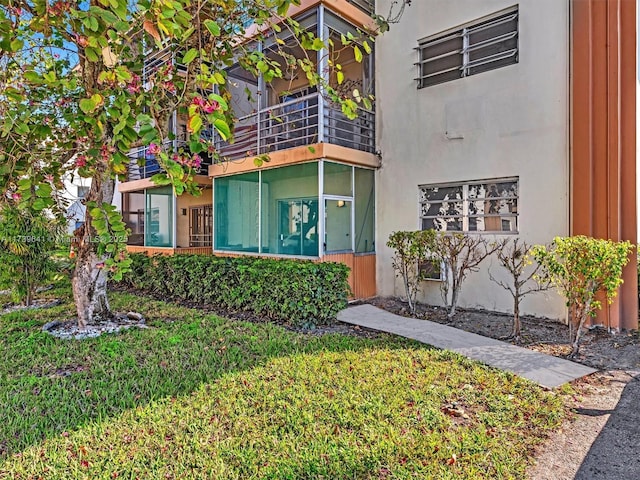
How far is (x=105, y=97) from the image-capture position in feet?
15.3

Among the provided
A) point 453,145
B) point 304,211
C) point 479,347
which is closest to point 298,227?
point 304,211

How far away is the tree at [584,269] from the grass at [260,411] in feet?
5.91

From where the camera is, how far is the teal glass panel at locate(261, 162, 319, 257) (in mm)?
9508

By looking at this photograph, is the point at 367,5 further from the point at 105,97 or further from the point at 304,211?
the point at 105,97

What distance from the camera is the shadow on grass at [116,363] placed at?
383cm

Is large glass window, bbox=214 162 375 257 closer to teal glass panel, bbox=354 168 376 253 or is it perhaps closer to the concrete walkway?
teal glass panel, bbox=354 168 376 253

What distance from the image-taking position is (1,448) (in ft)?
10.7

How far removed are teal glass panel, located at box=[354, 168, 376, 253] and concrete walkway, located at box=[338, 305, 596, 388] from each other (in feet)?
7.93

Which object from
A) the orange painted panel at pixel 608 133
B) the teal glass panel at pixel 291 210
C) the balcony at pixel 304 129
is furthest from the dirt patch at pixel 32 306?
the orange painted panel at pixel 608 133

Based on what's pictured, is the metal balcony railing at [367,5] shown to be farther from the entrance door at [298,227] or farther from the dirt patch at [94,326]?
the dirt patch at [94,326]

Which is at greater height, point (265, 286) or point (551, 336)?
point (265, 286)

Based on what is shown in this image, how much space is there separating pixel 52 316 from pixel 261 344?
17.0 ft

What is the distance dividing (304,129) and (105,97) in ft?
19.2

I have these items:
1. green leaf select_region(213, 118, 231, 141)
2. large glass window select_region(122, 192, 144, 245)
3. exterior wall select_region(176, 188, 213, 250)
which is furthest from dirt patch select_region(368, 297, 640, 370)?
large glass window select_region(122, 192, 144, 245)
